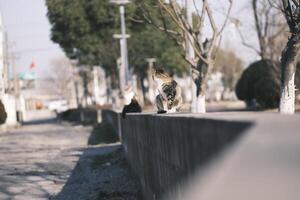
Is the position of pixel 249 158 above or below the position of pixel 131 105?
below

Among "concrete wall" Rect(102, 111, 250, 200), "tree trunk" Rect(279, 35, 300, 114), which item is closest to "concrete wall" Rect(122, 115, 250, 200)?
"concrete wall" Rect(102, 111, 250, 200)

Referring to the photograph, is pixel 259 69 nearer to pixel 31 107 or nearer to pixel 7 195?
pixel 7 195

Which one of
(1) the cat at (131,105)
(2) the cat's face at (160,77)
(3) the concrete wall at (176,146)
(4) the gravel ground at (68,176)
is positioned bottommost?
(4) the gravel ground at (68,176)

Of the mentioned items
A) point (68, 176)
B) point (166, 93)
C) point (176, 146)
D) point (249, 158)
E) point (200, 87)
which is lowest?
point (68, 176)

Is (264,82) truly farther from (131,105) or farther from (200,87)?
(131,105)

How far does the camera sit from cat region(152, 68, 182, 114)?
39.9 ft

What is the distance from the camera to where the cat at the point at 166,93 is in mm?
12156

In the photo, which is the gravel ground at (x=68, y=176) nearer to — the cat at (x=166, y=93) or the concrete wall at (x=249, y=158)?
the cat at (x=166, y=93)

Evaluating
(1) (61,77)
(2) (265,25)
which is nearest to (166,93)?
(2) (265,25)

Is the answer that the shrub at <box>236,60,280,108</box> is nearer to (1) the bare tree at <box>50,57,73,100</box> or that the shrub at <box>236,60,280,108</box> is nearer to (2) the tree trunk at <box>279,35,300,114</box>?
(2) the tree trunk at <box>279,35,300,114</box>

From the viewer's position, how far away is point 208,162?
472cm

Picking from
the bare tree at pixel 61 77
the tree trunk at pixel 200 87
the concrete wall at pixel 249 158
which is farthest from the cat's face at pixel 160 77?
the bare tree at pixel 61 77

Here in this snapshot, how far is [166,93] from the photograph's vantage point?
12375 mm

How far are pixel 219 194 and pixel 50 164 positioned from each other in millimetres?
17511
